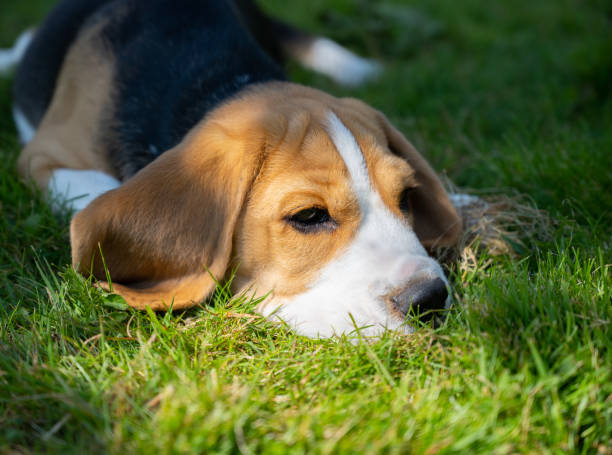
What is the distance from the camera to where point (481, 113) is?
5.79m

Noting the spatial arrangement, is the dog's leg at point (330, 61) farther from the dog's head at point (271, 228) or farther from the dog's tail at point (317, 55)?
the dog's head at point (271, 228)

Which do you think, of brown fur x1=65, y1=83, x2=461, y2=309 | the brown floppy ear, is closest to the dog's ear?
brown fur x1=65, y1=83, x2=461, y2=309

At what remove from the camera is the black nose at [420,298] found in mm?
2631

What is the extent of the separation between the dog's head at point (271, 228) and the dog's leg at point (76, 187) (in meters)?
0.81

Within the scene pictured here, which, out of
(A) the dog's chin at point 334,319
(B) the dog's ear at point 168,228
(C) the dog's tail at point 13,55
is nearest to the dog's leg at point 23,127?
(C) the dog's tail at point 13,55

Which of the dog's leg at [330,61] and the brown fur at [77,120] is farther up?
the brown fur at [77,120]

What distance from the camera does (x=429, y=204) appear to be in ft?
11.6

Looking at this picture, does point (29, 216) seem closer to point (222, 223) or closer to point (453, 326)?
point (222, 223)

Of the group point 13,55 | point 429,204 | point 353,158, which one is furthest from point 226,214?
point 13,55

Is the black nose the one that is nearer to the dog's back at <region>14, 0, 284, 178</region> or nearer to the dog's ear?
the dog's ear

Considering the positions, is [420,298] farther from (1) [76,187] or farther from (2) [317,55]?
(2) [317,55]

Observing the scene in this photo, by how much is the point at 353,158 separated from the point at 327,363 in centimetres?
101

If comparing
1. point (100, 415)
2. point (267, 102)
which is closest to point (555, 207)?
point (267, 102)

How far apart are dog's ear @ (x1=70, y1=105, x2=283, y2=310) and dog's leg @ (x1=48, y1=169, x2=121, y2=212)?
79 cm
